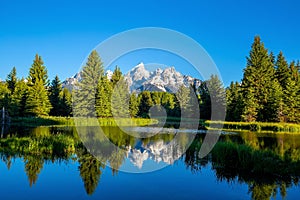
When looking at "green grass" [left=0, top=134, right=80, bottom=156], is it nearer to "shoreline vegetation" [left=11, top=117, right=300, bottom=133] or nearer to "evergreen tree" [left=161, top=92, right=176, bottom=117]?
"shoreline vegetation" [left=11, top=117, right=300, bottom=133]

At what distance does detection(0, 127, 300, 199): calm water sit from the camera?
9.32 meters

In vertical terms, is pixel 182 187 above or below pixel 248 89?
below

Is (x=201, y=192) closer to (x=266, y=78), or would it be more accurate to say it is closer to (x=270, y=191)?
(x=270, y=191)

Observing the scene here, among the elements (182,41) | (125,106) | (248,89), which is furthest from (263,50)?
(182,41)

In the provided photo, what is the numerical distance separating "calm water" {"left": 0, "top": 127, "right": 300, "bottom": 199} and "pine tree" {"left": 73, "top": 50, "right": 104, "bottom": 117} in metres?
29.7

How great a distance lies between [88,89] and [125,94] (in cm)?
686

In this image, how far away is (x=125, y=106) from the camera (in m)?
51.0

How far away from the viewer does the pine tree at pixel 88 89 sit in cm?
4566

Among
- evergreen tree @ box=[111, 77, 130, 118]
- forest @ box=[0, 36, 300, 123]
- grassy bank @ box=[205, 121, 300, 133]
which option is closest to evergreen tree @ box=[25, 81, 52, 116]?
forest @ box=[0, 36, 300, 123]

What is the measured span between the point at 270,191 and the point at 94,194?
5861 millimetres

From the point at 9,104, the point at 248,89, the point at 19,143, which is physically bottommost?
the point at 19,143

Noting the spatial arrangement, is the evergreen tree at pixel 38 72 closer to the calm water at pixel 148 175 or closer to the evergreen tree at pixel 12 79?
the evergreen tree at pixel 12 79

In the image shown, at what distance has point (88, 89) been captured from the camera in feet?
152

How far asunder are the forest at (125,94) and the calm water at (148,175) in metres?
27.6
